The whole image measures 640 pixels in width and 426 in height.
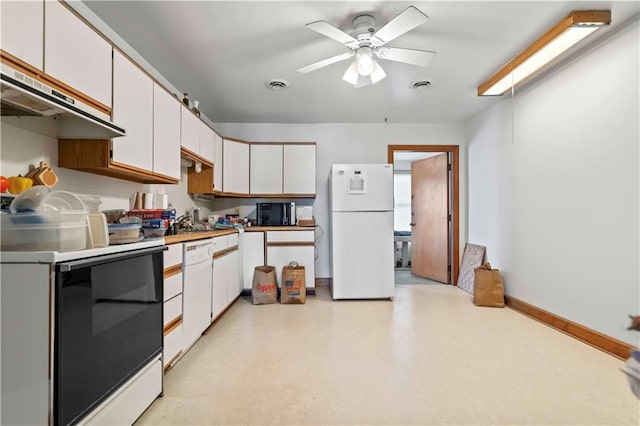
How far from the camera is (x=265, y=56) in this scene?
8.80 ft

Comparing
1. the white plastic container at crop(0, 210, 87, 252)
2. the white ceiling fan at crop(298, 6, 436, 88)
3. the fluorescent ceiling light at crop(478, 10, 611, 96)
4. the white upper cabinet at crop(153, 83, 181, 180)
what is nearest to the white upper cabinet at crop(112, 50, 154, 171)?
the white upper cabinet at crop(153, 83, 181, 180)

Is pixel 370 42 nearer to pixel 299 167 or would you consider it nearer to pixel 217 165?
pixel 299 167

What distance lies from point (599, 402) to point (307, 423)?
1.60 metres

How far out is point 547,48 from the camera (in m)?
2.44

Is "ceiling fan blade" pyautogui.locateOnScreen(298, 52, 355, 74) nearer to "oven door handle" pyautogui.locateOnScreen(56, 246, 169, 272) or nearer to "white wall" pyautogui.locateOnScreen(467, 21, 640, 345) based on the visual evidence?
"oven door handle" pyautogui.locateOnScreen(56, 246, 169, 272)

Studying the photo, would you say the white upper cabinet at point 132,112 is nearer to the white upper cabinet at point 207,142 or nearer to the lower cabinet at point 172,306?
the lower cabinet at point 172,306

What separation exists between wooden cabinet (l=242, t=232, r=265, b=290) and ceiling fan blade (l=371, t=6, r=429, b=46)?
2.57 m

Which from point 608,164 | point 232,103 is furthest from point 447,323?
point 232,103

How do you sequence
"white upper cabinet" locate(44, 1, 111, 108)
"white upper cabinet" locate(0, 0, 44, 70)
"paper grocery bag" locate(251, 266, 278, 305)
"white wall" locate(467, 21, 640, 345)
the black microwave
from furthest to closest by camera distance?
the black microwave, "paper grocery bag" locate(251, 266, 278, 305), "white wall" locate(467, 21, 640, 345), "white upper cabinet" locate(44, 1, 111, 108), "white upper cabinet" locate(0, 0, 44, 70)

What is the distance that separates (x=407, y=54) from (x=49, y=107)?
86.4 inches

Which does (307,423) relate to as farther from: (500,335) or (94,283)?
(500,335)

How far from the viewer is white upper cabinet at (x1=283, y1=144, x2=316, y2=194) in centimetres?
422

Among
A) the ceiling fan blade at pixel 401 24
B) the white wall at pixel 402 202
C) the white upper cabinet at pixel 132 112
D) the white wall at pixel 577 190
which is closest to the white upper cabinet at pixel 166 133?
the white upper cabinet at pixel 132 112

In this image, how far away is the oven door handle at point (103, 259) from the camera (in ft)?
3.61
